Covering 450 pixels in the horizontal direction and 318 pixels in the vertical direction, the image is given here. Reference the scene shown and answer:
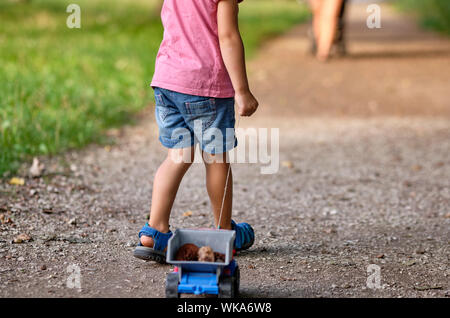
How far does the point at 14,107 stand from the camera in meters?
6.02

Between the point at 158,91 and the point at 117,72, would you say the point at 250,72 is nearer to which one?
the point at 117,72

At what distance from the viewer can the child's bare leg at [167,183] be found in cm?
312

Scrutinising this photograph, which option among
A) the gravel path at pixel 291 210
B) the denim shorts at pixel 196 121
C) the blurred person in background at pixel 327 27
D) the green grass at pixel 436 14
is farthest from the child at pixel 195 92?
the green grass at pixel 436 14

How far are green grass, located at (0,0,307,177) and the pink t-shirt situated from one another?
2.14 metres

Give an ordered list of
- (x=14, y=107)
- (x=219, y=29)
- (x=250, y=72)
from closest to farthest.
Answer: (x=219, y=29)
(x=14, y=107)
(x=250, y=72)

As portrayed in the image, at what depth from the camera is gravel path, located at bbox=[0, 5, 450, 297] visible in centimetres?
305

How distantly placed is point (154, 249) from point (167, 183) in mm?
307

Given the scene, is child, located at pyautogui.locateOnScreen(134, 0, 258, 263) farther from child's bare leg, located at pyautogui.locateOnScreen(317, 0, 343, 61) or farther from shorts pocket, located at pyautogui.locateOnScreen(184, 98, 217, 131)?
child's bare leg, located at pyautogui.locateOnScreen(317, 0, 343, 61)

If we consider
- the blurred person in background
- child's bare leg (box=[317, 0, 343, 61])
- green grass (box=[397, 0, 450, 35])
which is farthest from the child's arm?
green grass (box=[397, 0, 450, 35])

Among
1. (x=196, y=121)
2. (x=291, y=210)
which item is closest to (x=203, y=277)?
(x=196, y=121)

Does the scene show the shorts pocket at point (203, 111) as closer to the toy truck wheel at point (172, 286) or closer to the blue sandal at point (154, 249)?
the blue sandal at point (154, 249)

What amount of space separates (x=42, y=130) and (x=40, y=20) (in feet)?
33.5
